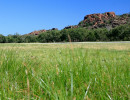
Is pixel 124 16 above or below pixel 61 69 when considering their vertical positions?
above

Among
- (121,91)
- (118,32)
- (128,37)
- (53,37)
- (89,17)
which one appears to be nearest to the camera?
(121,91)

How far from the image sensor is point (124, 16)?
387 feet

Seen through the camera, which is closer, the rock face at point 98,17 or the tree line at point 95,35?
the tree line at point 95,35

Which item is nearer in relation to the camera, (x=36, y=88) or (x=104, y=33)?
(x=36, y=88)

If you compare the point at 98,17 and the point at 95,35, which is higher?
the point at 98,17

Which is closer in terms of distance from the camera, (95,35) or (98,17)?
(95,35)

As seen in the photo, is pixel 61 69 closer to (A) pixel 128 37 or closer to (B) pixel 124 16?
(A) pixel 128 37

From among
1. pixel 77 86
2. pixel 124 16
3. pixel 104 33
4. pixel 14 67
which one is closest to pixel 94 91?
pixel 77 86

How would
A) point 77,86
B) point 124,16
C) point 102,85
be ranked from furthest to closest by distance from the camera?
→ point 124,16 → point 77,86 → point 102,85

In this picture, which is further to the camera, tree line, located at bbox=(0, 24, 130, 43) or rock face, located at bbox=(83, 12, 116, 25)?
rock face, located at bbox=(83, 12, 116, 25)

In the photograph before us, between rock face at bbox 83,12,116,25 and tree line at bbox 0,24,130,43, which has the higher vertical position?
rock face at bbox 83,12,116,25

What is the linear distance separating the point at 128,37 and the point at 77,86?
52623mm

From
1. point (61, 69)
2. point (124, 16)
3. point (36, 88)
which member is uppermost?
point (124, 16)

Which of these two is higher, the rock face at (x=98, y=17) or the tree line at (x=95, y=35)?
the rock face at (x=98, y=17)
